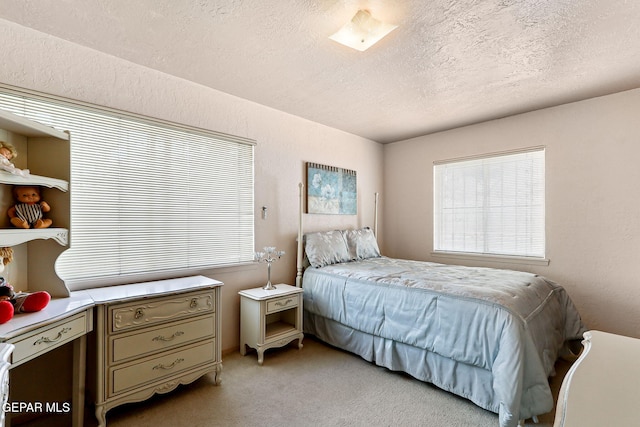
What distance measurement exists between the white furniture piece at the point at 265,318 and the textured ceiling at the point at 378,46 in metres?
1.93

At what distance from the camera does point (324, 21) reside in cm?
180

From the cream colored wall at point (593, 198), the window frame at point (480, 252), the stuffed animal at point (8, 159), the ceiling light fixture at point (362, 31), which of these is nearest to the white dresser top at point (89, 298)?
the stuffed animal at point (8, 159)

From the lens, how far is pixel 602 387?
0.78 meters

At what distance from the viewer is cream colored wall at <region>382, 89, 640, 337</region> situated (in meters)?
2.78

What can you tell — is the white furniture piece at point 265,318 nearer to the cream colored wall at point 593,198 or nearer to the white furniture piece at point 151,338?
the white furniture piece at point 151,338

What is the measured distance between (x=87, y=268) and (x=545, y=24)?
3440 mm

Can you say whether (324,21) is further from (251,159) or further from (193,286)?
(193,286)

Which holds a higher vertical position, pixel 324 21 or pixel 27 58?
pixel 324 21

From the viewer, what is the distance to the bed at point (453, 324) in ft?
6.04

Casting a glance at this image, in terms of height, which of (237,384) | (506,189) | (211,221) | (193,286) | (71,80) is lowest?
(237,384)

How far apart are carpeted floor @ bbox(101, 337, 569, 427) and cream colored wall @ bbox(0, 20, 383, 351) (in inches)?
24.7

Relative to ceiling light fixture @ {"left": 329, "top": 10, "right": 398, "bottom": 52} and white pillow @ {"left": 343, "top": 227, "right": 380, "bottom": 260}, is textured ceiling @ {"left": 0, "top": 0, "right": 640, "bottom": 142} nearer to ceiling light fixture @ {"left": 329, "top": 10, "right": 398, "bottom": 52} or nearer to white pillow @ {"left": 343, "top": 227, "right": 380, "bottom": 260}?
ceiling light fixture @ {"left": 329, "top": 10, "right": 398, "bottom": 52}

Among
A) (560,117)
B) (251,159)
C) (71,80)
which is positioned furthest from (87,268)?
(560,117)

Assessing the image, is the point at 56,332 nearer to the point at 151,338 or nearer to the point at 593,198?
the point at 151,338
